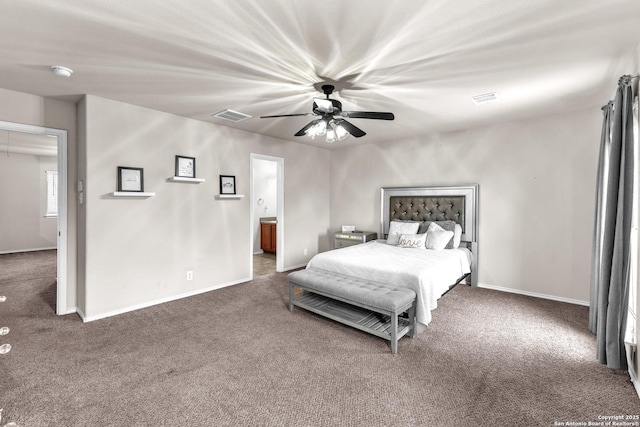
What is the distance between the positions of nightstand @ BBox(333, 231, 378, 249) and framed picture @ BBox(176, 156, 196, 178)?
110 inches

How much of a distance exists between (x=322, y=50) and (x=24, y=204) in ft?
29.5

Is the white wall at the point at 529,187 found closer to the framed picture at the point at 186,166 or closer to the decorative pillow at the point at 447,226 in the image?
the decorative pillow at the point at 447,226

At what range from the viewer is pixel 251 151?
Result: 4.95 meters

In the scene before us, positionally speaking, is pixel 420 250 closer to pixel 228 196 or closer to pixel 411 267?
pixel 411 267

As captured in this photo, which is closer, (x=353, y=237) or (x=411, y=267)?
(x=411, y=267)

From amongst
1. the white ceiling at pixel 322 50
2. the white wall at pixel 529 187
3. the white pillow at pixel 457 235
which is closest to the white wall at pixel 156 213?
the white ceiling at pixel 322 50

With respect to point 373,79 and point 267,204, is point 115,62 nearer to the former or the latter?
point 373,79

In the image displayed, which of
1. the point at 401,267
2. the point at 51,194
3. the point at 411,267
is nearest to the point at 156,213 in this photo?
the point at 401,267

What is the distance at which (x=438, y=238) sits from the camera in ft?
14.1

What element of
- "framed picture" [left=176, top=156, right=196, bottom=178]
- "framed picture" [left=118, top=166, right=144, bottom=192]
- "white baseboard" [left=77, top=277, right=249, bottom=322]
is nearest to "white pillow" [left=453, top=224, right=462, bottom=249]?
"white baseboard" [left=77, top=277, right=249, bottom=322]

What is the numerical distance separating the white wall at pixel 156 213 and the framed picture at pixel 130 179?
0.25 ft

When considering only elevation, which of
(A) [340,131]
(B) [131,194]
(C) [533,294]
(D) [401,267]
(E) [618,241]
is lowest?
(C) [533,294]

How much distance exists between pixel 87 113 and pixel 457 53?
3706 mm

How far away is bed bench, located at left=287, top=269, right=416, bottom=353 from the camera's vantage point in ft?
8.86
